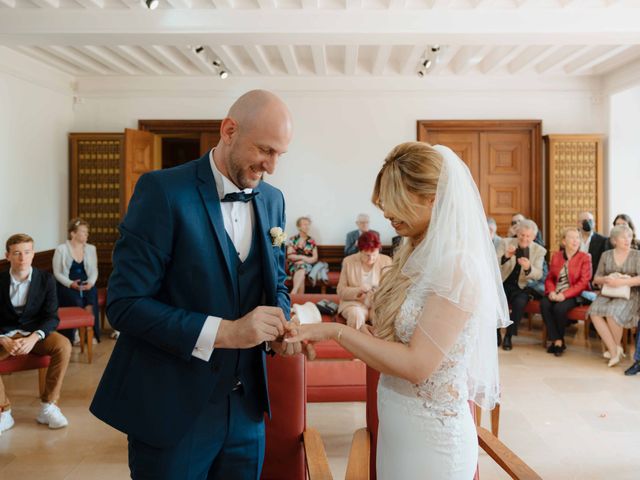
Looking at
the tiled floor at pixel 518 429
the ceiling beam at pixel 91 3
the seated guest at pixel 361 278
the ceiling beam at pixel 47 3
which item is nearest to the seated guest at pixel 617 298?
the tiled floor at pixel 518 429

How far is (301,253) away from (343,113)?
2.56 metres

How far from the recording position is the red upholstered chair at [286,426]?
9.18ft


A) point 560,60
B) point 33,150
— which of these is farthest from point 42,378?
point 560,60

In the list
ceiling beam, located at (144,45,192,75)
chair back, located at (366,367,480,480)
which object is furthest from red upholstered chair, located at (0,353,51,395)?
ceiling beam, located at (144,45,192,75)

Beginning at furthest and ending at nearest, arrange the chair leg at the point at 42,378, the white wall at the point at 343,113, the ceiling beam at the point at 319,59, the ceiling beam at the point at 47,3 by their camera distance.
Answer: the white wall at the point at 343,113 → the ceiling beam at the point at 319,59 → the ceiling beam at the point at 47,3 → the chair leg at the point at 42,378

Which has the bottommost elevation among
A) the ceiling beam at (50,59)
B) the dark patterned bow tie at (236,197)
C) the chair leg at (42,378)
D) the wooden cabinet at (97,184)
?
the chair leg at (42,378)

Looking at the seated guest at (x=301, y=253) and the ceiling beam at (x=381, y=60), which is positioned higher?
the ceiling beam at (x=381, y=60)

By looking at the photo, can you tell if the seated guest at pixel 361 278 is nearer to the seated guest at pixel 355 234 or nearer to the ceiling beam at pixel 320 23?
the ceiling beam at pixel 320 23

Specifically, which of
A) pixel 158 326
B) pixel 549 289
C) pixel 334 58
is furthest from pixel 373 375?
pixel 334 58

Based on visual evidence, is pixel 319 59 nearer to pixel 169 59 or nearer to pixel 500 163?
pixel 169 59

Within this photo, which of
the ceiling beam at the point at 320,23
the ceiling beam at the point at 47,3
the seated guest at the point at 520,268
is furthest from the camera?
the seated guest at the point at 520,268

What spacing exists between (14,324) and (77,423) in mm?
991

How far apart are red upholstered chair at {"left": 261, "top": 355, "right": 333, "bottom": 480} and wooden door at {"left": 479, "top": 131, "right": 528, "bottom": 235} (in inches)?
326

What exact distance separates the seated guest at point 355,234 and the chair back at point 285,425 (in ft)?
23.1
